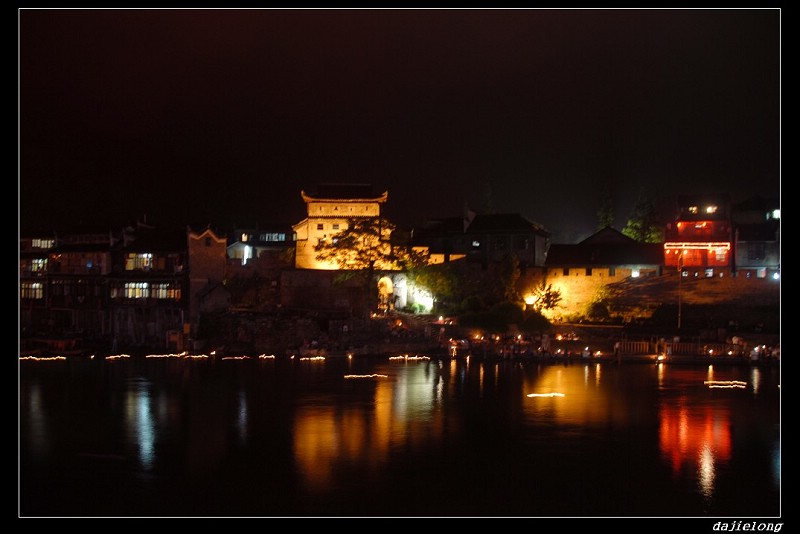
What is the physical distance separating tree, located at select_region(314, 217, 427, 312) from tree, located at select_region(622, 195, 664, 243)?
42.5ft

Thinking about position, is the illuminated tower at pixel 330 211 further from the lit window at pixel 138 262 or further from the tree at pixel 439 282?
the lit window at pixel 138 262

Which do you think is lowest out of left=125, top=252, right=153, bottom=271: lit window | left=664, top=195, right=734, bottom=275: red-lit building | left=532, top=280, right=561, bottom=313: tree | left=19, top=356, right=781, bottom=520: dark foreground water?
left=19, top=356, right=781, bottom=520: dark foreground water

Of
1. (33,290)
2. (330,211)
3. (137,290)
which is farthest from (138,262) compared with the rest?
(330,211)

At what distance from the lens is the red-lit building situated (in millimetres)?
33719

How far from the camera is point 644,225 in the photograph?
42.7m

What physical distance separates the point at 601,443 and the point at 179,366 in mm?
14602

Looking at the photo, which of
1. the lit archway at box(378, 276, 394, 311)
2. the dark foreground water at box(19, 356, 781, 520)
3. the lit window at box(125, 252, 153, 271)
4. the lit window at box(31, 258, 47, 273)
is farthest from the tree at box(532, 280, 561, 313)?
the lit window at box(31, 258, 47, 273)

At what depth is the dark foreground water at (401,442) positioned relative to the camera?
1409 cm

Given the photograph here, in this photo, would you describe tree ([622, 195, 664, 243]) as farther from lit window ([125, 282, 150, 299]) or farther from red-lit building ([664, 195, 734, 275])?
lit window ([125, 282, 150, 299])

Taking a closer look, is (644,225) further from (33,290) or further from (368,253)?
(33,290)

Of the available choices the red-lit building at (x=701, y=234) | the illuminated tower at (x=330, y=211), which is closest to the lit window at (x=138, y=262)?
the illuminated tower at (x=330, y=211)

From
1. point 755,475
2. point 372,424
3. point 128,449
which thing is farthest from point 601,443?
point 128,449

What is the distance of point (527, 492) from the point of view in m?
14.5

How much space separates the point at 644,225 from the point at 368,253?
15861mm
